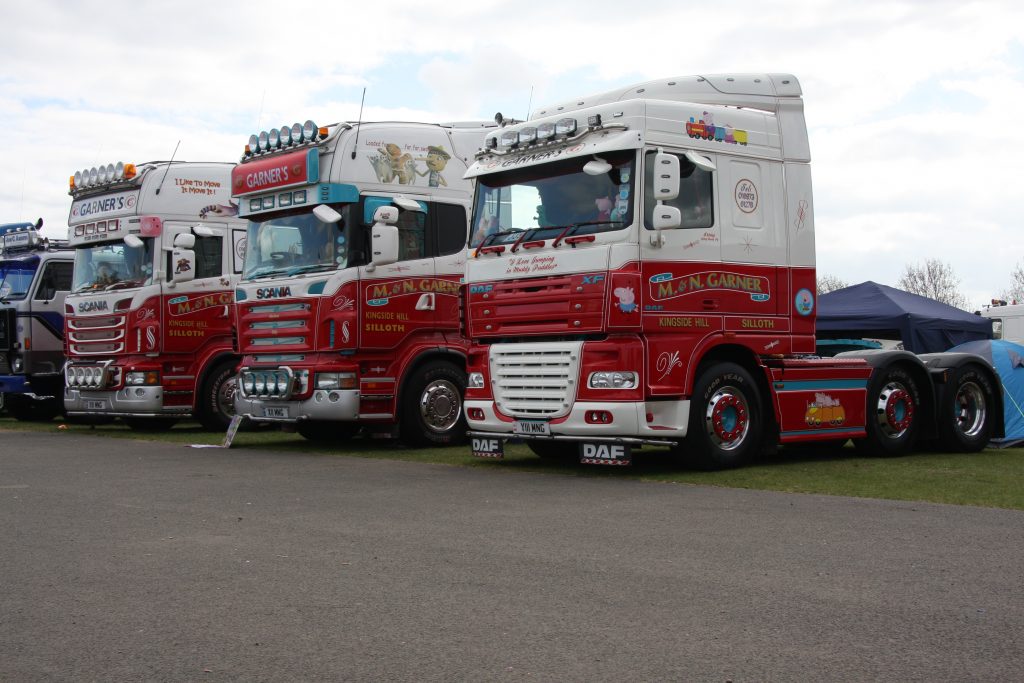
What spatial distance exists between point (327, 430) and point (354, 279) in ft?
10.2

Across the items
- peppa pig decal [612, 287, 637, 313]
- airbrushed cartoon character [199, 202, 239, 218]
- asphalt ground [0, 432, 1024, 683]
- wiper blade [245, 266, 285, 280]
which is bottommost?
asphalt ground [0, 432, 1024, 683]

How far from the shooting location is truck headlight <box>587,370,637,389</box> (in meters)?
11.1

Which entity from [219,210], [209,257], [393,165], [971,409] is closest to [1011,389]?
[971,409]

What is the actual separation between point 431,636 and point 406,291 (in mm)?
10125

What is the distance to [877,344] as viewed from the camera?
56.8 ft

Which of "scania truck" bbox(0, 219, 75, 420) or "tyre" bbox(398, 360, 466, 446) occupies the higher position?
"scania truck" bbox(0, 219, 75, 420)

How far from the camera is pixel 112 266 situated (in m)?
18.5

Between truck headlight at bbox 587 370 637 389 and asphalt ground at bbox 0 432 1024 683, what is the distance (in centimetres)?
112

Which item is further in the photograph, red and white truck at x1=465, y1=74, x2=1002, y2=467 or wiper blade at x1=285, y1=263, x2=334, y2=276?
Result: wiper blade at x1=285, y1=263, x2=334, y2=276

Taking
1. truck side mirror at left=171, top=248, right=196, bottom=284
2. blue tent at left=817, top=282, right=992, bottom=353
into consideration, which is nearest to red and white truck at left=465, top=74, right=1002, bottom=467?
blue tent at left=817, top=282, right=992, bottom=353

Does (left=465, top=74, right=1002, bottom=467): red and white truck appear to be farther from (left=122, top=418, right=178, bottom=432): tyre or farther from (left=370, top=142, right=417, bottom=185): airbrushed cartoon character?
(left=122, top=418, right=178, bottom=432): tyre

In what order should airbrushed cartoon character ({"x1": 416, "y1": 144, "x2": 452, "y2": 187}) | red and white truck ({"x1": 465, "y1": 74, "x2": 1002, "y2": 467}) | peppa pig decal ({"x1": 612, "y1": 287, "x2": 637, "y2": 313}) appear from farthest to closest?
airbrushed cartoon character ({"x1": 416, "y1": 144, "x2": 452, "y2": 187}), red and white truck ({"x1": 465, "y1": 74, "x2": 1002, "y2": 467}), peppa pig decal ({"x1": 612, "y1": 287, "x2": 637, "y2": 313})

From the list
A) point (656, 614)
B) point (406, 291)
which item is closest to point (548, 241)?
point (406, 291)

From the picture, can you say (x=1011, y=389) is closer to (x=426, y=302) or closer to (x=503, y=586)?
(x=426, y=302)
